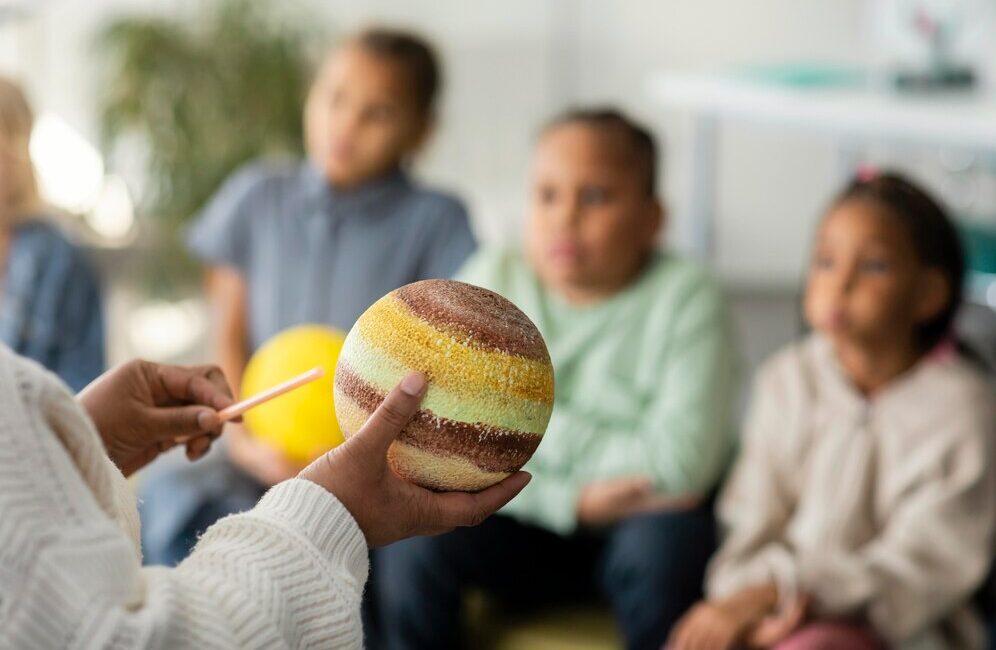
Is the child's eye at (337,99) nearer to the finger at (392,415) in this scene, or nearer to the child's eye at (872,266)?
the child's eye at (872,266)

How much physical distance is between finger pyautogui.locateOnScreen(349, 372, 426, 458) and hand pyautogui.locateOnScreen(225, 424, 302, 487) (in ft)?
3.03

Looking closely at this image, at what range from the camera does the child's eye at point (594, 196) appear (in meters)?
1.88

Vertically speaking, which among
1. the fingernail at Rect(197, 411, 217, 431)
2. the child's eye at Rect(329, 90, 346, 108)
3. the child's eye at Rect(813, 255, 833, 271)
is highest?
the child's eye at Rect(329, 90, 346, 108)

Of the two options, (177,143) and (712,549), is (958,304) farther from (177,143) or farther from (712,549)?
(177,143)

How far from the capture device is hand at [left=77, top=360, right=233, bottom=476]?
1.04 m

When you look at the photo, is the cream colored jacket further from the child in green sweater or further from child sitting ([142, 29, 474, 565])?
child sitting ([142, 29, 474, 565])

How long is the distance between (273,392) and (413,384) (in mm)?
138

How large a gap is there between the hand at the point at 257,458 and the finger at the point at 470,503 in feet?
2.88

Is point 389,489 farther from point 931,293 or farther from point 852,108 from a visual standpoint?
point 852,108

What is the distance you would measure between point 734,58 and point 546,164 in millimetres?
2084

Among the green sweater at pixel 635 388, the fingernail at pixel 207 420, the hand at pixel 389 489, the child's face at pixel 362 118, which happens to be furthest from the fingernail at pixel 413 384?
the child's face at pixel 362 118

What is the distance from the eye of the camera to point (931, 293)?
1702 millimetres

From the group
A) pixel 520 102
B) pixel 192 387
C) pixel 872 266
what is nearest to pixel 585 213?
pixel 872 266

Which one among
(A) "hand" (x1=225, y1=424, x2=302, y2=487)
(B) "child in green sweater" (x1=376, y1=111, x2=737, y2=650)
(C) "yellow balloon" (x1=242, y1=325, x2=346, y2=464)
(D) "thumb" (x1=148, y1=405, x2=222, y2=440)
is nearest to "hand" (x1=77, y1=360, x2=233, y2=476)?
(D) "thumb" (x1=148, y1=405, x2=222, y2=440)
